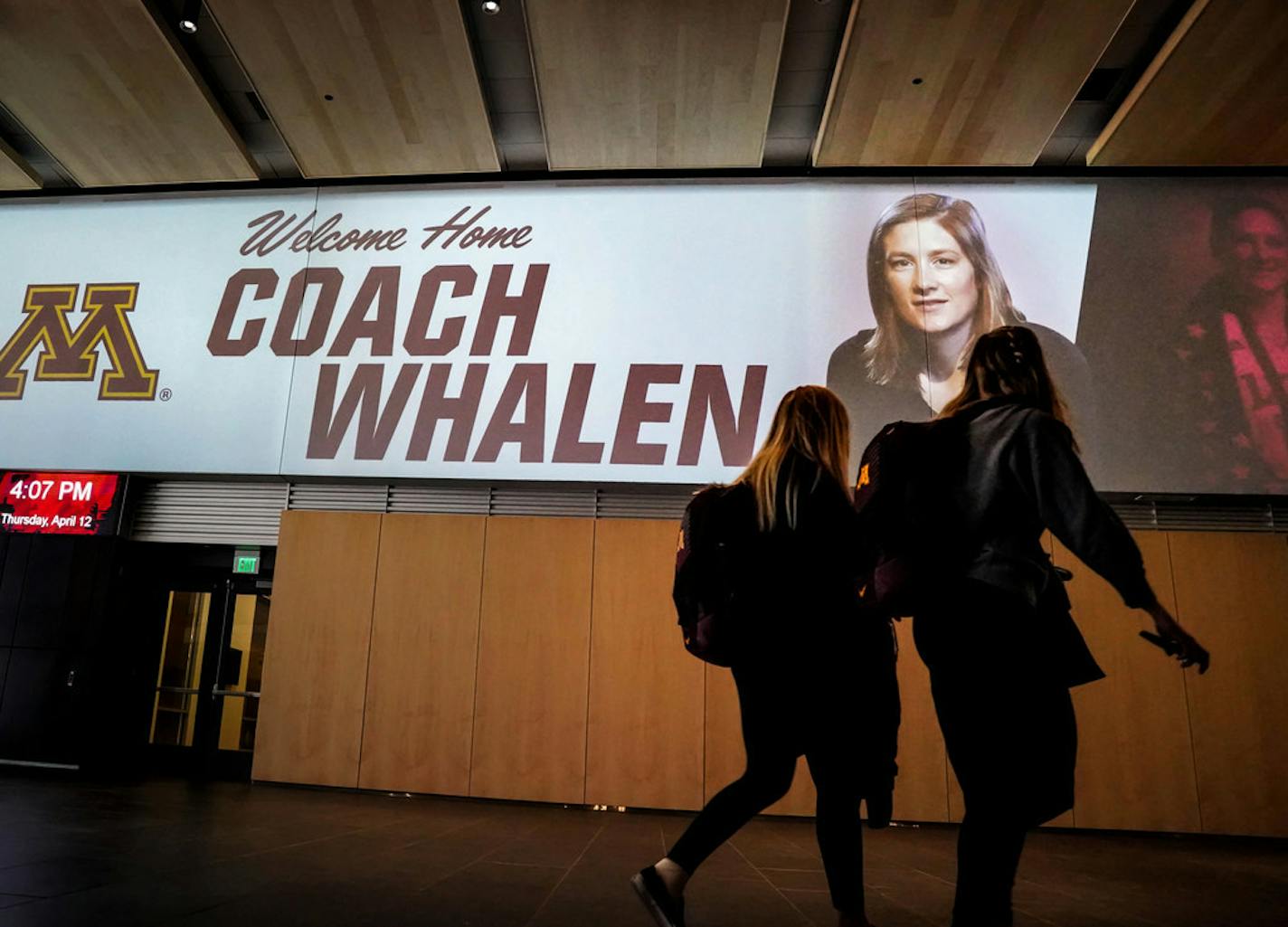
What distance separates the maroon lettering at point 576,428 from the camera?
5887 mm

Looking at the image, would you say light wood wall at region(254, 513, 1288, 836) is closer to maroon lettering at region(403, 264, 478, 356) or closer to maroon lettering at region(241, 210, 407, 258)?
maroon lettering at region(403, 264, 478, 356)

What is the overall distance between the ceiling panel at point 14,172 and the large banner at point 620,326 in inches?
34.3

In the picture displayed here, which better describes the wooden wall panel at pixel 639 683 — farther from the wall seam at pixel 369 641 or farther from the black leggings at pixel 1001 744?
the black leggings at pixel 1001 744

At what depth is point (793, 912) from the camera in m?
2.18

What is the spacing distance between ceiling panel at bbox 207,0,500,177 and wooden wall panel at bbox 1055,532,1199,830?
5.66m

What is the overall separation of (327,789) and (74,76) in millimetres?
5697

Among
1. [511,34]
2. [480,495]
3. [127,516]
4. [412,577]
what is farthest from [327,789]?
[511,34]

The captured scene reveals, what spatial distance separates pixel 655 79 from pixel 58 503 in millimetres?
6012

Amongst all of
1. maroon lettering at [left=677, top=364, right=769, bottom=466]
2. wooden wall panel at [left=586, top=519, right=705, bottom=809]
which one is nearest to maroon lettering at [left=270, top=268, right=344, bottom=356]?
wooden wall panel at [left=586, top=519, right=705, bottom=809]

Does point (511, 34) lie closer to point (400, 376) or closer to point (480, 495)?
point (400, 376)

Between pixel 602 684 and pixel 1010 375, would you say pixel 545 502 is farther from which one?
pixel 1010 375

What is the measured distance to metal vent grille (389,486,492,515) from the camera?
6.09m

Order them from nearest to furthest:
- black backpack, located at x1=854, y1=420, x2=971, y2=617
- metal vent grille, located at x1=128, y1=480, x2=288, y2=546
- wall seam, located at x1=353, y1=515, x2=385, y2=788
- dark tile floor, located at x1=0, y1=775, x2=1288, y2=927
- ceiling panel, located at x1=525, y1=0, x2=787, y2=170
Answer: black backpack, located at x1=854, y1=420, x2=971, y2=617, dark tile floor, located at x1=0, y1=775, x2=1288, y2=927, ceiling panel, located at x1=525, y1=0, x2=787, y2=170, wall seam, located at x1=353, y1=515, x2=385, y2=788, metal vent grille, located at x1=128, y1=480, x2=288, y2=546

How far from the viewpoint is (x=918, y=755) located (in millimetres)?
5328
